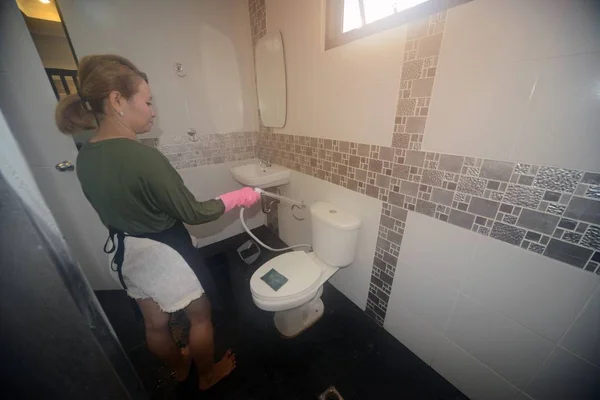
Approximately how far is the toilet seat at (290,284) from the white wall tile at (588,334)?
92 cm

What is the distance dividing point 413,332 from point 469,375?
253 millimetres

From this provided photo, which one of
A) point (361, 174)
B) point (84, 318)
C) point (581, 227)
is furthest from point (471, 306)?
point (84, 318)

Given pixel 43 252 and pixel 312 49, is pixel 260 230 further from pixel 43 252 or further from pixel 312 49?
pixel 43 252

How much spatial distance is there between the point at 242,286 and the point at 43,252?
1466 millimetres

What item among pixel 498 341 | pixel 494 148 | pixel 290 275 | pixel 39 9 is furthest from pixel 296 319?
pixel 39 9

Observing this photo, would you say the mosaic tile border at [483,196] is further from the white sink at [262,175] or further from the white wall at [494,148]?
the white sink at [262,175]

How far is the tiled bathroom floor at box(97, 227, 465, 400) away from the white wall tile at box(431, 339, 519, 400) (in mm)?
54

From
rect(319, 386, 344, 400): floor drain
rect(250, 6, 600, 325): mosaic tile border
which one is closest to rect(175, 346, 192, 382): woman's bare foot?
rect(319, 386, 344, 400): floor drain

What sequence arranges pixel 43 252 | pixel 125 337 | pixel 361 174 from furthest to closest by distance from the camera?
pixel 125 337 → pixel 361 174 → pixel 43 252

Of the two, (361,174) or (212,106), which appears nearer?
(361,174)

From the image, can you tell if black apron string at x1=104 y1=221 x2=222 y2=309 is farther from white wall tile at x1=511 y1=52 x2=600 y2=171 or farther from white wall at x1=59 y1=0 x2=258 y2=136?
white wall tile at x1=511 y1=52 x2=600 y2=171

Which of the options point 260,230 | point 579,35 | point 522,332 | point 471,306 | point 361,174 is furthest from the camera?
point 260,230

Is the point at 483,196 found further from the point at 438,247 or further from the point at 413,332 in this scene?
the point at 413,332

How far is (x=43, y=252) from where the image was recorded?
314 millimetres
